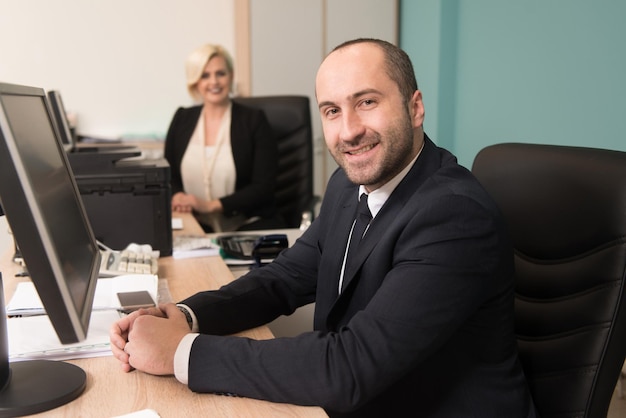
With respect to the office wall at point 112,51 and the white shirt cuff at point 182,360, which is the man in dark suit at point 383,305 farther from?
the office wall at point 112,51

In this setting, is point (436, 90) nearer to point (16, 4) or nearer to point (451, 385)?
point (16, 4)

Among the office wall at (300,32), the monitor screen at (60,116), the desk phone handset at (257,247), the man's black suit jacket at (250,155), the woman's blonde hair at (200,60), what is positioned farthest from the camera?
the office wall at (300,32)

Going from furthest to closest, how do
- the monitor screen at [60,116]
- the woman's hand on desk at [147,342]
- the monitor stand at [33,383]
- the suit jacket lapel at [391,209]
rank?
the monitor screen at [60,116], the suit jacket lapel at [391,209], the woman's hand on desk at [147,342], the monitor stand at [33,383]

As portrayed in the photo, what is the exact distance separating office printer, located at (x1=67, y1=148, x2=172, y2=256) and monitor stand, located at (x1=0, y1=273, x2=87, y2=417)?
988mm

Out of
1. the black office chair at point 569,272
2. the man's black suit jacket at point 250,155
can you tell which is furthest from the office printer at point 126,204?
the man's black suit jacket at point 250,155

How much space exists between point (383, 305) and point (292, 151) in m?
2.55

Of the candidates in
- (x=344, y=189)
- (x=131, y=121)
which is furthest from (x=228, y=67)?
(x=344, y=189)

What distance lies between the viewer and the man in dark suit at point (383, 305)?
1.13m

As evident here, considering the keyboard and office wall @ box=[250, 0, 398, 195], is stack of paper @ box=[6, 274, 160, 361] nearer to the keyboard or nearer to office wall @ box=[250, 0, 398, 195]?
the keyboard

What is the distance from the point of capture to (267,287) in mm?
1581

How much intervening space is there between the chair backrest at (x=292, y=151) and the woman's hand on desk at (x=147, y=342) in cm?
236

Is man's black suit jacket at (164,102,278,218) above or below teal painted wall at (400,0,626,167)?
below

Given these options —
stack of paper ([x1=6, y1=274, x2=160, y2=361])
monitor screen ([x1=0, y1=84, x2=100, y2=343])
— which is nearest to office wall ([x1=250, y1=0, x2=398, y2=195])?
stack of paper ([x1=6, y1=274, x2=160, y2=361])

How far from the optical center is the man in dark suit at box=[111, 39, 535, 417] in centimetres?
113
